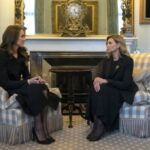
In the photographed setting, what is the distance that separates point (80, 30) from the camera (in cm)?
575

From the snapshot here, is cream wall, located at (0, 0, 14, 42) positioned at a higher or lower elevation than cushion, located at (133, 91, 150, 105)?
higher

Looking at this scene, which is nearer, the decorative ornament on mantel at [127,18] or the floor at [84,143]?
the floor at [84,143]

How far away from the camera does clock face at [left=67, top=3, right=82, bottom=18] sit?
5.77 meters

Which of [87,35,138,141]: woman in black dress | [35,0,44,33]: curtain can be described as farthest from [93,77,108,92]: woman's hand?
[35,0,44,33]: curtain

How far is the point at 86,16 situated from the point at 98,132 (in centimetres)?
250

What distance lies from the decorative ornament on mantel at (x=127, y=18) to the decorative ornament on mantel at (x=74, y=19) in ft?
1.90

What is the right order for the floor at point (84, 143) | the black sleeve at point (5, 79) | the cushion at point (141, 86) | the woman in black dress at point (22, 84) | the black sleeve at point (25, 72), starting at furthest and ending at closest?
1. the cushion at point (141, 86)
2. the black sleeve at point (25, 72)
3. the black sleeve at point (5, 79)
4. the woman in black dress at point (22, 84)
5. the floor at point (84, 143)

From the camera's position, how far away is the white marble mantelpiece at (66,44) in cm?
571

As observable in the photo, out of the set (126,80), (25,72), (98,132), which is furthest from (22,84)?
(126,80)

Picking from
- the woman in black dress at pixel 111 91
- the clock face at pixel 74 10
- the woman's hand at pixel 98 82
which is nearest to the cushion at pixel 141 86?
the woman in black dress at pixel 111 91

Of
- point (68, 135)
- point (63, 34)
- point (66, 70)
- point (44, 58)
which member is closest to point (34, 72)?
point (44, 58)

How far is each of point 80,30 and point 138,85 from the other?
5.89 ft

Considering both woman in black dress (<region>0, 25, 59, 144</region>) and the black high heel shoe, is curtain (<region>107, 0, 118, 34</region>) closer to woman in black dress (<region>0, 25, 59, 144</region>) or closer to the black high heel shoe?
woman in black dress (<region>0, 25, 59, 144</region>)

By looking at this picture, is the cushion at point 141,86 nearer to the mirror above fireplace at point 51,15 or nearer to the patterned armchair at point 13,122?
the patterned armchair at point 13,122
